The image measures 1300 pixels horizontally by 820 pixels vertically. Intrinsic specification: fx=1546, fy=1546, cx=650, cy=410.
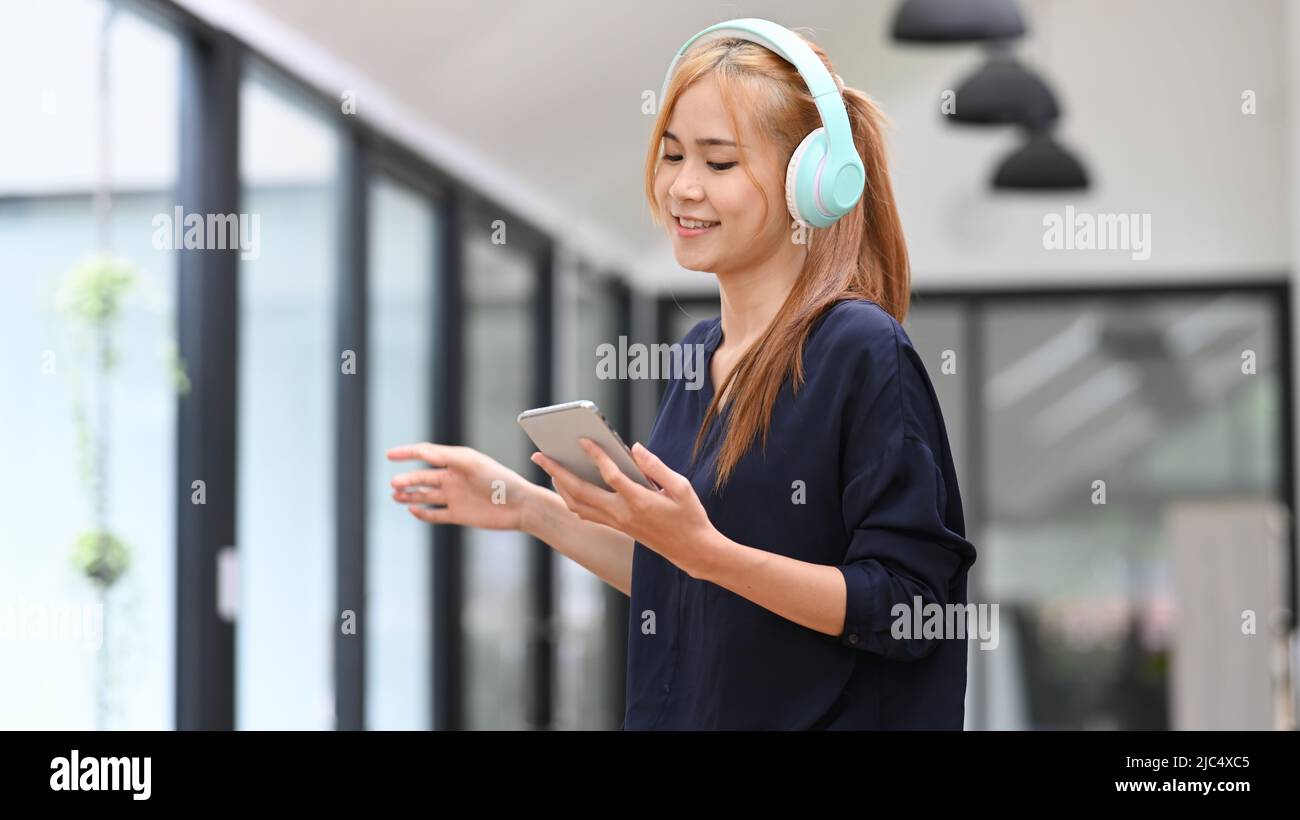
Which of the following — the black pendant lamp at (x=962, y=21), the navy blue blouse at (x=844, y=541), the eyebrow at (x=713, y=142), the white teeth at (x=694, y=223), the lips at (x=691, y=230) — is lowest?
the navy blue blouse at (x=844, y=541)

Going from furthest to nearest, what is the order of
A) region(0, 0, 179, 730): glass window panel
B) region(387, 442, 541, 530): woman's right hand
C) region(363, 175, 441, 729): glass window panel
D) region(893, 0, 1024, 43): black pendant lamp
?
1. region(363, 175, 441, 729): glass window panel
2. region(893, 0, 1024, 43): black pendant lamp
3. region(0, 0, 179, 730): glass window panel
4. region(387, 442, 541, 530): woman's right hand

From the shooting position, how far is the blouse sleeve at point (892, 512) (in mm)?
1048

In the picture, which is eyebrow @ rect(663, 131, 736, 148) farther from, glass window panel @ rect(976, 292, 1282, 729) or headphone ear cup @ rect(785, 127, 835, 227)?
glass window panel @ rect(976, 292, 1282, 729)

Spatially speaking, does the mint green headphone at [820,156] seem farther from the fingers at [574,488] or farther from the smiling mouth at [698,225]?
the fingers at [574,488]

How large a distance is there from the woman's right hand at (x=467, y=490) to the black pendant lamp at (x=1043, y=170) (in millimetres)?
3851

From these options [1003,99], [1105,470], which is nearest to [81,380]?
[1003,99]

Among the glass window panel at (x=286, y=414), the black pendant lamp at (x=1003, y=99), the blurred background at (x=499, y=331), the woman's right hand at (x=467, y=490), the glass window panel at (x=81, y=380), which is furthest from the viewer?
the black pendant lamp at (x=1003, y=99)

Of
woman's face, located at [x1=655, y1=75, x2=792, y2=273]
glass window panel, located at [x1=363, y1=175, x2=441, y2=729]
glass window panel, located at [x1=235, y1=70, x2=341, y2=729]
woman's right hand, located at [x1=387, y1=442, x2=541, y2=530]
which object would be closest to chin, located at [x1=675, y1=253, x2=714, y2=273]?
woman's face, located at [x1=655, y1=75, x2=792, y2=273]

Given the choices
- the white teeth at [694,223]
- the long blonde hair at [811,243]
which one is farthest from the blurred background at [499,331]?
the white teeth at [694,223]

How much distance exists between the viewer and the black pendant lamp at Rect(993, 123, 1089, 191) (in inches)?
192

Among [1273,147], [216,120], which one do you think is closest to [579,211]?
[216,120]
